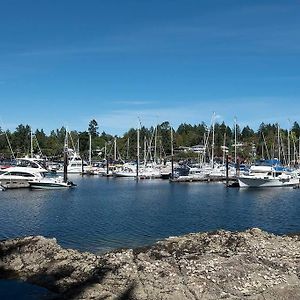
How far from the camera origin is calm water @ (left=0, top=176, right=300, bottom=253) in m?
42.1

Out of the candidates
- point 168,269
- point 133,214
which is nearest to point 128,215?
point 133,214

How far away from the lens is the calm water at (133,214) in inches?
1658

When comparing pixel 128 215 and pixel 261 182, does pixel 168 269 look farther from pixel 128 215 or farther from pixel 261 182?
pixel 261 182

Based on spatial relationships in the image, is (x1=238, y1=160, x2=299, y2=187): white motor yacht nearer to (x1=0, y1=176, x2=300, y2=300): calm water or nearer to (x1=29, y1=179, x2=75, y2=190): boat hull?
(x1=0, y1=176, x2=300, y2=300): calm water

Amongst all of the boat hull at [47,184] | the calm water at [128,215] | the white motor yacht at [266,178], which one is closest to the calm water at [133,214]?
the calm water at [128,215]

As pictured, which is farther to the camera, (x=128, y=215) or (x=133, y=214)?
(x=133, y=214)

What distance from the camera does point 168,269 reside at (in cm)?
2600

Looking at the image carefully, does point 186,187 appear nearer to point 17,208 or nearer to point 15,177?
point 15,177

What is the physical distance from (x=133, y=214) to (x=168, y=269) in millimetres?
30385

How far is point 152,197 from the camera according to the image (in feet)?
257

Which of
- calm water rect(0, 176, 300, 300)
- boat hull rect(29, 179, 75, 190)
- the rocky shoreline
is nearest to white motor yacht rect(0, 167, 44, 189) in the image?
boat hull rect(29, 179, 75, 190)

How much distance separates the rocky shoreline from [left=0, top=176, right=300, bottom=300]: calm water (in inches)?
84.8

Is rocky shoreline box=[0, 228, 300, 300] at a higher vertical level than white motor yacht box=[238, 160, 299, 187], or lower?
lower

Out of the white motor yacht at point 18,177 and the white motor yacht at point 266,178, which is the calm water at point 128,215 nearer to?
the white motor yacht at point 18,177
